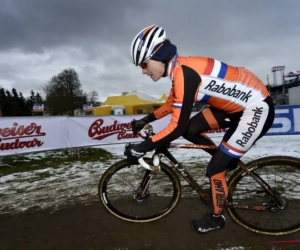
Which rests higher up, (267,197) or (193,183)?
(193,183)

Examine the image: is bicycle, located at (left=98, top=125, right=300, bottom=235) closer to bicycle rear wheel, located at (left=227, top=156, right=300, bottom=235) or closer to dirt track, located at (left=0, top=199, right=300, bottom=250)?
bicycle rear wheel, located at (left=227, top=156, right=300, bottom=235)

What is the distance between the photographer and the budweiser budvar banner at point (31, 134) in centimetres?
782

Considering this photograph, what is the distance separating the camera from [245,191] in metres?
3.34

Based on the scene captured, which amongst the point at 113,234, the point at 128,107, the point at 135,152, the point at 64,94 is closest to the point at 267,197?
the point at 135,152

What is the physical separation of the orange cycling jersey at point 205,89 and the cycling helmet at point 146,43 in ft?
0.83

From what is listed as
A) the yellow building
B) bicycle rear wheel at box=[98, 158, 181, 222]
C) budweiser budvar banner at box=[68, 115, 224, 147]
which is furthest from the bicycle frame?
the yellow building

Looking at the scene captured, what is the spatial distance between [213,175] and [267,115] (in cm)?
87

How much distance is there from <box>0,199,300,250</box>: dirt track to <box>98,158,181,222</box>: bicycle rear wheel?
0.16m

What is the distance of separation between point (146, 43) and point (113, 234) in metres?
2.30

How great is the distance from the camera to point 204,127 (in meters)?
3.29

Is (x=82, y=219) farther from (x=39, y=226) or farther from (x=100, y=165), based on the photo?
(x=100, y=165)

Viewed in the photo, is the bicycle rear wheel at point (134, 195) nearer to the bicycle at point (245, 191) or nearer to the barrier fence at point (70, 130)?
the bicycle at point (245, 191)

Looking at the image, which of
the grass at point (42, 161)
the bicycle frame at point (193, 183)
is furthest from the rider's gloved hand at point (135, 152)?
the grass at point (42, 161)

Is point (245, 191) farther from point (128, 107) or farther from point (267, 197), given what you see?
point (128, 107)
